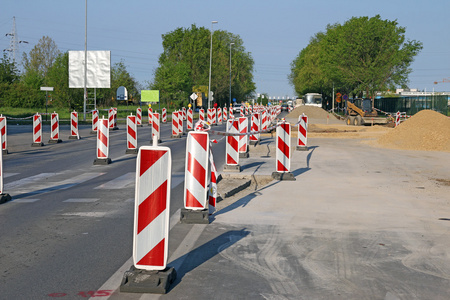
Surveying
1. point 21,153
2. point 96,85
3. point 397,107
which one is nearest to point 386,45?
point 397,107

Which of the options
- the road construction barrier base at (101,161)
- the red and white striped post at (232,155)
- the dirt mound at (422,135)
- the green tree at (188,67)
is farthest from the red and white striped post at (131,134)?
the green tree at (188,67)

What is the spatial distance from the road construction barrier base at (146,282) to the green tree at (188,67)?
2804 inches

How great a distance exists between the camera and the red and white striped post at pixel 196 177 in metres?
8.04

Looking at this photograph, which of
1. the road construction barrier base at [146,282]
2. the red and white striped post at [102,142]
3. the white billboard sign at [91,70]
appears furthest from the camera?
the white billboard sign at [91,70]

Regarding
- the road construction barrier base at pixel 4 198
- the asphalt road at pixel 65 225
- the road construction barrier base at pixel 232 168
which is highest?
→ the road construction barrier base at pixel 232 168

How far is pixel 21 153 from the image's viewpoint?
19.0 metres

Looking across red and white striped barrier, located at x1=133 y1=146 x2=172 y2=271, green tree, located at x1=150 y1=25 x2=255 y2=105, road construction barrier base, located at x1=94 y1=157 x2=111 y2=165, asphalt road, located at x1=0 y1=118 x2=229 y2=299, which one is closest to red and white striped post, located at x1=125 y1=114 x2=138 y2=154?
asphalt road, located at x1=0 y1=118 x2=229 y2=299

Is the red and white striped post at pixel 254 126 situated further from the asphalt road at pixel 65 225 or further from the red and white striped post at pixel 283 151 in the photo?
the red and white striped post at pixel 283 151

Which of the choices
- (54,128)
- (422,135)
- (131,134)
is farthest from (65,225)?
(422,135)

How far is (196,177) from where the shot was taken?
8109mm

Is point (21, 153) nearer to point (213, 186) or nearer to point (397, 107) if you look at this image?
point (213, 186)

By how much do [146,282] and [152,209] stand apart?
0.65 meters

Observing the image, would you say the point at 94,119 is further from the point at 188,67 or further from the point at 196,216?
the point at 188,67

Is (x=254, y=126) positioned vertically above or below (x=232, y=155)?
above
